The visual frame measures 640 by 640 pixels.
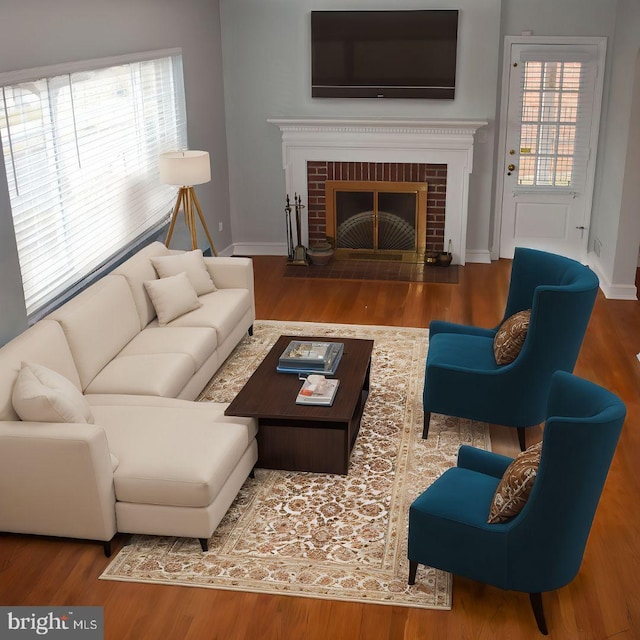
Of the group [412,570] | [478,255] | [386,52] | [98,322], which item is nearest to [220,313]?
[98,322]

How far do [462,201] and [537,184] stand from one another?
814 millimetres

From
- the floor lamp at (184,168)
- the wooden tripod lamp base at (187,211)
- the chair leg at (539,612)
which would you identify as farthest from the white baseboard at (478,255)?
the chair leg at (539,612)

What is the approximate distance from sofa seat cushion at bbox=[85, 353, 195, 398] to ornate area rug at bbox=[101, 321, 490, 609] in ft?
2.61

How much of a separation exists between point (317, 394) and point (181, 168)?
283cm

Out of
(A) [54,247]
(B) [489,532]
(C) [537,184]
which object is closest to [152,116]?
(A) [54,247]

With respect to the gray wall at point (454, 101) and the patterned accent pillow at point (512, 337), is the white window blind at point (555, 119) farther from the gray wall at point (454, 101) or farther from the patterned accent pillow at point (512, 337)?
the patterned accent pillow at point (512, 337)

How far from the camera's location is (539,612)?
3512 millimetres

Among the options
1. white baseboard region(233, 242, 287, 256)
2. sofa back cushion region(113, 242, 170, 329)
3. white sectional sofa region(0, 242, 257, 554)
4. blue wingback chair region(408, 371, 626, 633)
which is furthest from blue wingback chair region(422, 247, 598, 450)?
white baseboard region(233, 242, 287, 256)

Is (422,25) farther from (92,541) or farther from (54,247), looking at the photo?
(92,541)

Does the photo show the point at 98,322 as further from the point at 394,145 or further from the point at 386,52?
the point at 386,52

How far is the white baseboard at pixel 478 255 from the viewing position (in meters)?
8.80

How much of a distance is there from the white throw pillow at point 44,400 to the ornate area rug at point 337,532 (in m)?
0.71

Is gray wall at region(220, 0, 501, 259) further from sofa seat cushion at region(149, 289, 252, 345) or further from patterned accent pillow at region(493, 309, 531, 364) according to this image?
patterned accent pillow at region(493, 309, 531, 364)

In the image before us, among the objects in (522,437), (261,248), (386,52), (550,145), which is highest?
(386,52)
